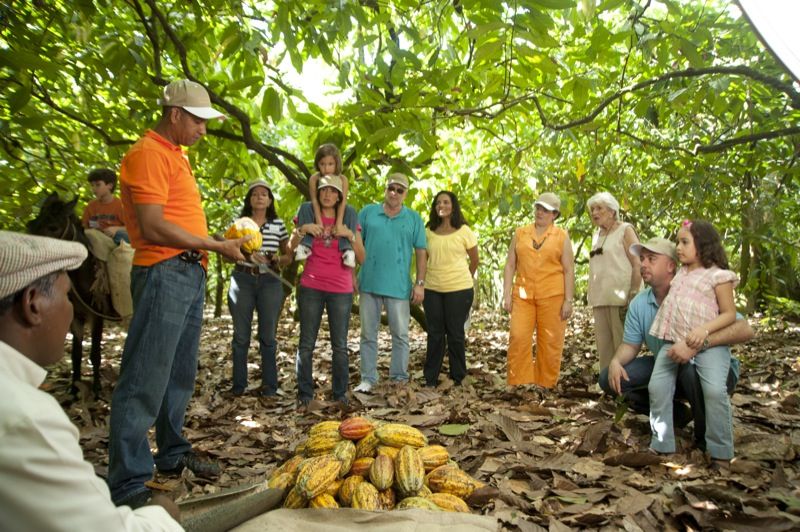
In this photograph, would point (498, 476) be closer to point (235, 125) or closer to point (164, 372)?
point (164, 372)

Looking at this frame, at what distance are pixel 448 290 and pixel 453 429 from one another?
1941mm

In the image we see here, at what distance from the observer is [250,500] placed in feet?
7.51

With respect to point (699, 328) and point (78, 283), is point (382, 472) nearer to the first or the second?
point (699, 328)

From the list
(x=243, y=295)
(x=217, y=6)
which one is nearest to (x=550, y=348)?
(x=243, y=295)

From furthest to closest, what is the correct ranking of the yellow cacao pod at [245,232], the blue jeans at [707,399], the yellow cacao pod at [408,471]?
the yellow cacao pod at [245,232] → the blue jeans at [707,399] → the yellow cacao pod at [408,471]

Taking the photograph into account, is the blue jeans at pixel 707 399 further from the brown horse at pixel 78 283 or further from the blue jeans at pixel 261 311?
the brown horse at pixel 78 283

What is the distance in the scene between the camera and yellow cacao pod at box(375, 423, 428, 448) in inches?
114

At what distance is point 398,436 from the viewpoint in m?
2.91

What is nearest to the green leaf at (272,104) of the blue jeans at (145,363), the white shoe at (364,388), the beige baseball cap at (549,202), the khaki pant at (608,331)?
the blue jeans at (145,363)

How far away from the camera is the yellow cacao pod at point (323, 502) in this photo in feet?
8.24

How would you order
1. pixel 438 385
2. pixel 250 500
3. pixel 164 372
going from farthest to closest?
1. pixel 438 385
2. pixel 164 372
3. pixel 250 500

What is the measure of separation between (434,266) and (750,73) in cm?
320

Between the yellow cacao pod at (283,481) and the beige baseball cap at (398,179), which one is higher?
the beige baseball cap at (398,179)

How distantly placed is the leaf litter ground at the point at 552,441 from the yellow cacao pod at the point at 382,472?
0.49 m
